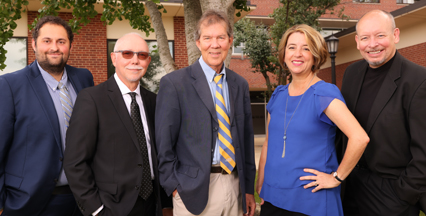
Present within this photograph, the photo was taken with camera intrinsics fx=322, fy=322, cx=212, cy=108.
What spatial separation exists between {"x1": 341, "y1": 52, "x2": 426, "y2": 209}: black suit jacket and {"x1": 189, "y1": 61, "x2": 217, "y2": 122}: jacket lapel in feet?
4.28

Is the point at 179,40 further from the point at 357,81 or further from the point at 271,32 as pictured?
the point at 357,81

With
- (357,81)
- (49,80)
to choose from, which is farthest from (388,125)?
(49,80)

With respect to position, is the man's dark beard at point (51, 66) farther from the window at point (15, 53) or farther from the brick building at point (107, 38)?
the window at point (15, 53)

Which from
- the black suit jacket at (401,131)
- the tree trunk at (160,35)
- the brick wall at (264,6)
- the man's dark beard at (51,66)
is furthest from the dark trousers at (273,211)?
the brick wall at (264,6)

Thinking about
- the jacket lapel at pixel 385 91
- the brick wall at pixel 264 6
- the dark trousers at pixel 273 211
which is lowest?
the dark trousers at pixel 273 211

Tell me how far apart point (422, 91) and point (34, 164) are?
3094 mm

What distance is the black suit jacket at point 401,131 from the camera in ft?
7.89

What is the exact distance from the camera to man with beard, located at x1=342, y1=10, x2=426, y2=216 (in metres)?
2.43

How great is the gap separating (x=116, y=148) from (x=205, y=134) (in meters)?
0.72

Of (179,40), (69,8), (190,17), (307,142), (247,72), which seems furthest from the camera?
(247,72)

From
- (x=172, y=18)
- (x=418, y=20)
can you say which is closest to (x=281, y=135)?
(x=172, y=18)

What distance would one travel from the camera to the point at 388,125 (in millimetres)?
2547

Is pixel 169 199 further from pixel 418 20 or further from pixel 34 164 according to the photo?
pixel 418 20

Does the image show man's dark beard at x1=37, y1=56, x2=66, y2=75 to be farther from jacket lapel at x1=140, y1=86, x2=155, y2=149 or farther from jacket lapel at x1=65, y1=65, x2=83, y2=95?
jacket lapel at x1=140, y1=86, x2=155, y2=149
